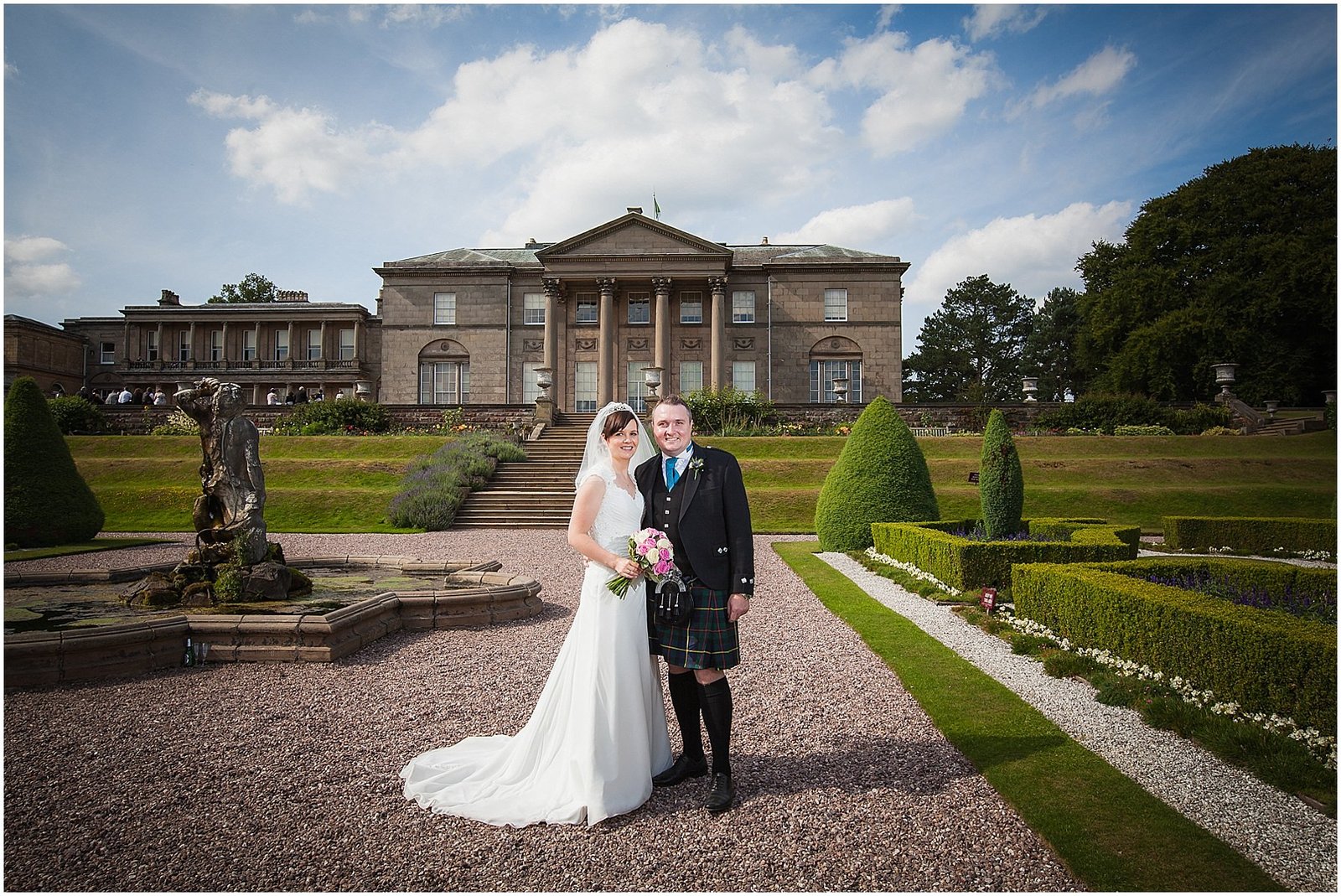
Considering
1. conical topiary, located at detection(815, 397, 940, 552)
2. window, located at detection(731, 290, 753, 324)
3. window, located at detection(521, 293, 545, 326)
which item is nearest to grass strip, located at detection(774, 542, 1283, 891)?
conical topiary, located at detection(815, 397, 940, 552)

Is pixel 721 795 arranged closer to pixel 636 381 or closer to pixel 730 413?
pixel 730 413

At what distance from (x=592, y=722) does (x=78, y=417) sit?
33.4 metres

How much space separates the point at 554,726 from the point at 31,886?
7.72ft

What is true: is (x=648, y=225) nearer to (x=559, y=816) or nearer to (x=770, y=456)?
(x=770, y=456)

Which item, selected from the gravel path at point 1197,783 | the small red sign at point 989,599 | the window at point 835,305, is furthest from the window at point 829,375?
the gravel path at point 1197,783

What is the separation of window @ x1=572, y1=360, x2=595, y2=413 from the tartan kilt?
107 feet

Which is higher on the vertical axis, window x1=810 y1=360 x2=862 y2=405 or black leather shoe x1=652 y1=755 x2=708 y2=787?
window x1=810 y1=360 x2=862 y2=405

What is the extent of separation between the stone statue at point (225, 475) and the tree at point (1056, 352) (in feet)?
202

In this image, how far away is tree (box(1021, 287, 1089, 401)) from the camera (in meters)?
58.7

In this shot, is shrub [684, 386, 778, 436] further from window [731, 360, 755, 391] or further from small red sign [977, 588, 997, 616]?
small red sign [977, 588, 997, 616]

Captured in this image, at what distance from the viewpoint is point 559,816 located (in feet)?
11.7

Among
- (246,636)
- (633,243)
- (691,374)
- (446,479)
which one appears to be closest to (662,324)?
(691,374)

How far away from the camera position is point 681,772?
4.06m

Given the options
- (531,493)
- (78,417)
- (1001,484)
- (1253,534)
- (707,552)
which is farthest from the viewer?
(78,417)
